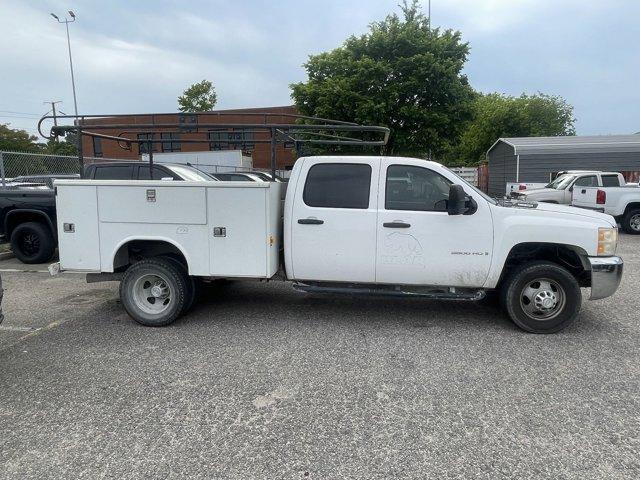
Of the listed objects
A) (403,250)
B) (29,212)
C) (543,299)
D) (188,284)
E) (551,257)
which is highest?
(29,212)

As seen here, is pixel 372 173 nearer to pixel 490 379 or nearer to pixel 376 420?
pixel 490 379

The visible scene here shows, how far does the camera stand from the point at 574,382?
3891 mm

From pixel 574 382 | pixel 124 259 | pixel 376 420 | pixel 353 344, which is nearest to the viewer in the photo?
pixel 376 420

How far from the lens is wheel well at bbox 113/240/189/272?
5512mm

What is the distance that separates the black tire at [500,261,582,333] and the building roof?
66.0ft

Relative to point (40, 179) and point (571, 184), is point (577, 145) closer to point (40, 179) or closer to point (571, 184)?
point (571, 184)

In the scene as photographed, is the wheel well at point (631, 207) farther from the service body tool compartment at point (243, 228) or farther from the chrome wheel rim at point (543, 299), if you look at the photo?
the service body tool compartment at point (243, 228)

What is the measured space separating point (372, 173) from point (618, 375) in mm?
3026

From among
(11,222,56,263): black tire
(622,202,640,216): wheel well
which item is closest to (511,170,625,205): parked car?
(622,202,640,216): wheel well

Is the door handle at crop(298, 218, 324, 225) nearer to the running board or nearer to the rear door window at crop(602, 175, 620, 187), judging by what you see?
the running board

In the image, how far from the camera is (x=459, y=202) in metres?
4.85

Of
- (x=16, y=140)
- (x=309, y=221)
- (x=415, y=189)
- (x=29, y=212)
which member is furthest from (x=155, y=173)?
(x=16, y=140)

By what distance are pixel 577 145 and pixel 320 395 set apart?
23496 millimetres

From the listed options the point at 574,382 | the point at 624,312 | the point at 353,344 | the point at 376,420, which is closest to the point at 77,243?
the point at 353,344
